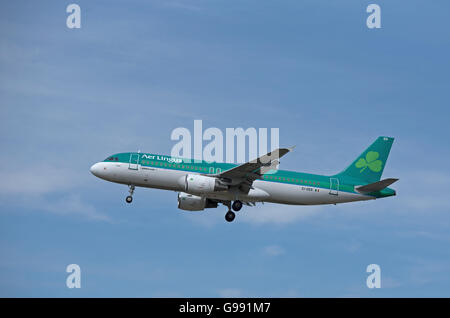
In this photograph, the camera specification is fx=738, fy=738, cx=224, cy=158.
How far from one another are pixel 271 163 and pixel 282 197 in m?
5.89

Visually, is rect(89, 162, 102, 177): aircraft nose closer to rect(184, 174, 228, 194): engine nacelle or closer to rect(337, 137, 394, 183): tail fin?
rect(184, 174, 228, 194): engine nacelle

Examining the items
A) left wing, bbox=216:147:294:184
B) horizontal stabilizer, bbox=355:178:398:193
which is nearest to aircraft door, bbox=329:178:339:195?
horizontal stabilizer, bbox=355:178:398:193

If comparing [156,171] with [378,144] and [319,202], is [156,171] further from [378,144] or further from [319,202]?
[378,144]

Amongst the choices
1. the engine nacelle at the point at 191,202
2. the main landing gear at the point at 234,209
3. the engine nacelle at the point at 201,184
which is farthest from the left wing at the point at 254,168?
the engine nacelle at the point at 191,202

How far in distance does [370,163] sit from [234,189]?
14.4 metres

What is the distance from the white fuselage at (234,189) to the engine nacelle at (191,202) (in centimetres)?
320

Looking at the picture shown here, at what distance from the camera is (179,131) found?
204 feet

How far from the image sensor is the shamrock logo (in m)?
69.7

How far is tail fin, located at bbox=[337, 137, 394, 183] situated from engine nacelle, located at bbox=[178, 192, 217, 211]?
12.9 metres

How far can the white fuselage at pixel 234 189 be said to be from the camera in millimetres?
62500

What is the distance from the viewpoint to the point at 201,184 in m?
62.0
